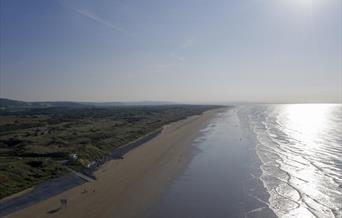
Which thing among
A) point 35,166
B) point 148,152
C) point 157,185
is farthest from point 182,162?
point 35,166

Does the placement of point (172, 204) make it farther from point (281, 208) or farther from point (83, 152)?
point (83, 152)

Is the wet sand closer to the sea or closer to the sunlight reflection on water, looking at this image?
the sea

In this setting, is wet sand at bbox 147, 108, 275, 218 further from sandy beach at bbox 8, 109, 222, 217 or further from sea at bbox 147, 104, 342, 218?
sandy beach at bbox 8, 109, 222, 217

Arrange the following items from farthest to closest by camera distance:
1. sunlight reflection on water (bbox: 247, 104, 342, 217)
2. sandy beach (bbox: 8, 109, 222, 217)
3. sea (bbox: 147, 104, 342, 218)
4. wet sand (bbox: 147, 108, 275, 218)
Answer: sunlight reflection on water (bbox: 247, 104, 342, 217), sea (bbox: 147, 104, 342, 218), wet sand (bbox: 147, 108, 275, 218), sandy beach (bbox: 8, 109, 222, 217)

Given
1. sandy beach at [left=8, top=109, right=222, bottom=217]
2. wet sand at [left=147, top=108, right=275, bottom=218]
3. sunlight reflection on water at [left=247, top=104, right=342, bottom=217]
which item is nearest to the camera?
sandy beach at [left=8, top=109, right=222, bottom=217]

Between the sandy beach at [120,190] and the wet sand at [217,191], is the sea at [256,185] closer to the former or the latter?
the wet sand at [217,191]

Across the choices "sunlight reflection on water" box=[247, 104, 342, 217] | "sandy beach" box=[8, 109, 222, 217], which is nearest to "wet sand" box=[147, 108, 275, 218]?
"sunlight reflection on water" box=[247, 104, 342, 217]

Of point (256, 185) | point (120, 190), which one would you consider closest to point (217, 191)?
point (256, 185)

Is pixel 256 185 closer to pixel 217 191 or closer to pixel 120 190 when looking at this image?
pixel 217 191

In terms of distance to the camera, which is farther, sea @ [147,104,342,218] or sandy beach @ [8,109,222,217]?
sea @ [147,104,342,218]
